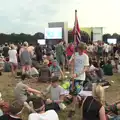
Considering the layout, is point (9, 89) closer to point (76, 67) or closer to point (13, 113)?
Answer: point (76, 67)

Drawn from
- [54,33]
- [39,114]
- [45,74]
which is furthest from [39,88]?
[54,33]

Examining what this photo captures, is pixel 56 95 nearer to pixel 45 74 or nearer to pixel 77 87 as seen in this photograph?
pixel 77 87

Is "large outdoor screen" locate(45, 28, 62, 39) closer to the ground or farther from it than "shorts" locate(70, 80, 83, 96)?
farther from it

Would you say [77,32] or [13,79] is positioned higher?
[77,32]

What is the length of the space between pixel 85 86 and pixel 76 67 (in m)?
2.02

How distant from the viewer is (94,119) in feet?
14.0

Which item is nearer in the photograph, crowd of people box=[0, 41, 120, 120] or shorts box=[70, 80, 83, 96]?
crowd of people box=[0, 41, 120, 120]

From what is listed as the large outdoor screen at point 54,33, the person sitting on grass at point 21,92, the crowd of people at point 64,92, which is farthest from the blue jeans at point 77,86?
the large outdoor screen at point 54,33

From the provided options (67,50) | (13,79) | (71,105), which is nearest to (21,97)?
(71,105)

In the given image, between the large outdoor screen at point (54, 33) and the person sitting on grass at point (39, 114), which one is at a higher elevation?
the large outdoor screen at point (54, 33)

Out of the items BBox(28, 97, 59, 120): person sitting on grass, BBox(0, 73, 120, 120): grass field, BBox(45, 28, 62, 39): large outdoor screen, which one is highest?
BBox(45, 28, 62, 39): large outdoor screen

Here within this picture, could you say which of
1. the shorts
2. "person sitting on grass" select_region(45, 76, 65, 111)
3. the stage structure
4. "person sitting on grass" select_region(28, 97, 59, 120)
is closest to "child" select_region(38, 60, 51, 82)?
"person sitting on grass" select_region(45, 76, 65, 111)

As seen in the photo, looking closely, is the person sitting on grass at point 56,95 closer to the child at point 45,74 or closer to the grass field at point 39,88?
the grass field at point 39,88

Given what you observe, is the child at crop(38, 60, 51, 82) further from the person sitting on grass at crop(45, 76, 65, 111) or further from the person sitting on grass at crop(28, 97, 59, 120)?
the person sitting on grass at crop(28, 97, 59, 120)
